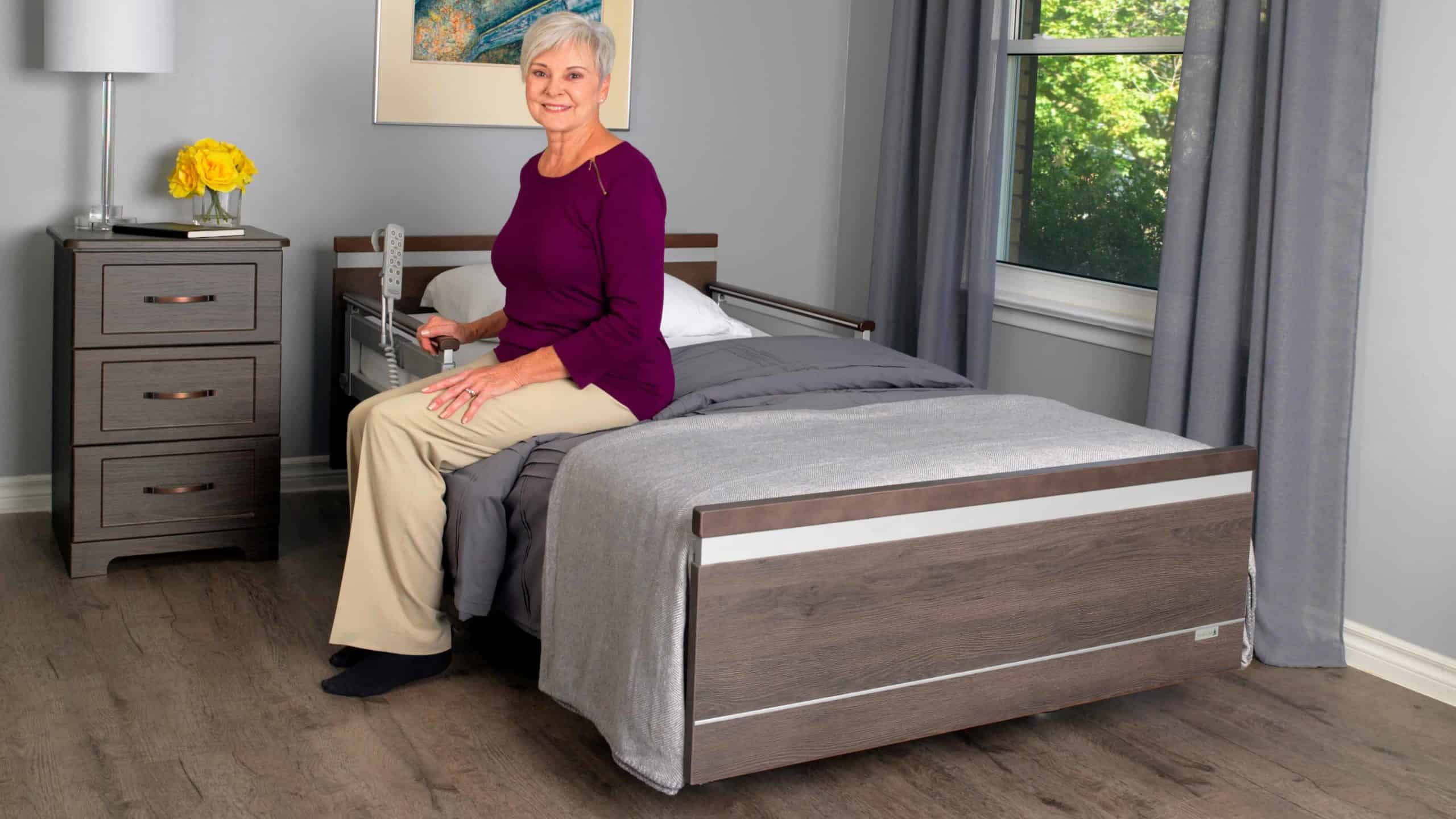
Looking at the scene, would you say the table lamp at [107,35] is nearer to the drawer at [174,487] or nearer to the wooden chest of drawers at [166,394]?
the wooden chest of drawers at [166,394]

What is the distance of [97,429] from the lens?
10.4ft

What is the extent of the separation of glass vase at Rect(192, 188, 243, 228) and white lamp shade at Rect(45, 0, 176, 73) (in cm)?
38

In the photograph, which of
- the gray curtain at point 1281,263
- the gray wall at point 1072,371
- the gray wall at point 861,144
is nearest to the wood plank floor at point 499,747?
the gray curtain at point 1281,263

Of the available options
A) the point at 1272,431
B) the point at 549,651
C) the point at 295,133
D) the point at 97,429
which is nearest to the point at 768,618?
the point at 549,651

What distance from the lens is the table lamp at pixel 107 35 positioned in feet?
10.4

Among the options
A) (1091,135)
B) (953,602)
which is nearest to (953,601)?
(953,602)

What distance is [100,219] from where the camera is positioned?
3.50m

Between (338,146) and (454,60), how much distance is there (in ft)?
1.35

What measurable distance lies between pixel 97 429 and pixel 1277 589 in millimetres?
2647

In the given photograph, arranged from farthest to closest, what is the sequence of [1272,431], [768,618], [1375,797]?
[1272,431] < [1375,797] < [768,618]

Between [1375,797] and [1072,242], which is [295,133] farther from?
[1375,797]

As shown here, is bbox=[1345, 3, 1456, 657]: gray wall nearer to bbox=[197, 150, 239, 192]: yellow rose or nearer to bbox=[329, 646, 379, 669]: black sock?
bbox=[329, 646, 379, 669]: black sock

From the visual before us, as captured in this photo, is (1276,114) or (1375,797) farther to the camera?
(1276,114)

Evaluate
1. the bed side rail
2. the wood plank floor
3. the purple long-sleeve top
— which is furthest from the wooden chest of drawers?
the bed side rail
